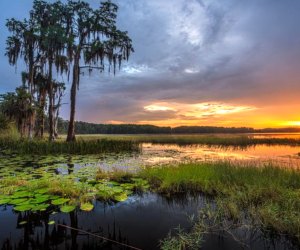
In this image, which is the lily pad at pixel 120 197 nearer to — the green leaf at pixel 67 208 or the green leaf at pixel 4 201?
the green leaf at pixel 67 208

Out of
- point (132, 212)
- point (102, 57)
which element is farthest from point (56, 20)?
point (132, 212)

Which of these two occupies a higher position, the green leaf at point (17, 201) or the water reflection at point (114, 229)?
the green leaf at point (17, 201)

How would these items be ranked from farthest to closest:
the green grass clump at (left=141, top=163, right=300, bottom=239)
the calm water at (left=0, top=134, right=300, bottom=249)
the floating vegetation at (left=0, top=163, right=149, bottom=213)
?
the floating vegetation at (left=0, top=163, right=149, bottom=213) → the green grass clump at (left=141, top=163, right=300, bottom=239) → the calm water at (left=0, top=134, right=300, bottom=249)

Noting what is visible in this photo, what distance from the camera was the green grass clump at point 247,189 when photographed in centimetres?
456

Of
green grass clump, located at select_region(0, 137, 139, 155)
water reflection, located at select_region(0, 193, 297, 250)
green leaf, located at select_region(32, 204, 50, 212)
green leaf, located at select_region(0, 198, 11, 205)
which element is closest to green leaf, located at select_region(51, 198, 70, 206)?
green leaf, located at select_region(32, 204, 50, 212)

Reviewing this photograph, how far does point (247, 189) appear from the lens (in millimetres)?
6742

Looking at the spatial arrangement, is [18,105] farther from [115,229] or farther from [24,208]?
[115,229]

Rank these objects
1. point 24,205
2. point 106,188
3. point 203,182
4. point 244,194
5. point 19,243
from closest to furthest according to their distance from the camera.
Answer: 1. point 19,243
2. point 24,205
3. point 244,194
4. point 106,188
5. point 203,182

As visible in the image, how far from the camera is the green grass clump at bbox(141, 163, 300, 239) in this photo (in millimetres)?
4559

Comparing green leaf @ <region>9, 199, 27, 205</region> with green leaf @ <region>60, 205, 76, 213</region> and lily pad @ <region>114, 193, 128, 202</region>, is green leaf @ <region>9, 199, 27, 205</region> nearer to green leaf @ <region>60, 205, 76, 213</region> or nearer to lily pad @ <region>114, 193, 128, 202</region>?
green leaf @ <region>60, 205, 76, 213</region>

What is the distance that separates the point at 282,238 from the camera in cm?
411

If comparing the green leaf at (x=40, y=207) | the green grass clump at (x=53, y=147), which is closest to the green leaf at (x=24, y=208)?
the green leaf at (x=40, y=207)

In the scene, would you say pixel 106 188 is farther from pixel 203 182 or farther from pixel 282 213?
pixel 282 213

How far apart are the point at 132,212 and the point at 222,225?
2.14 metres
